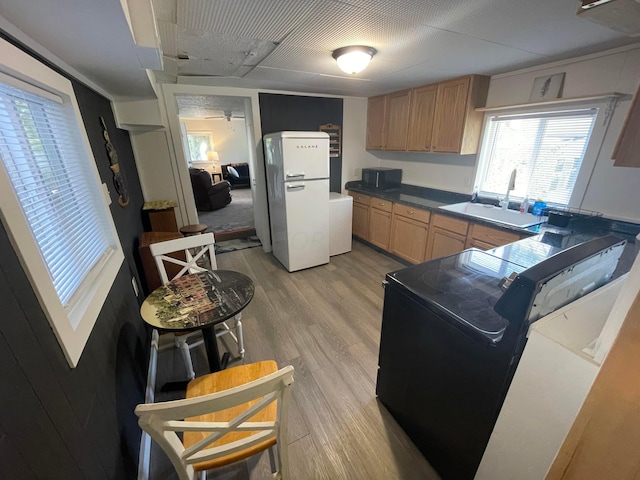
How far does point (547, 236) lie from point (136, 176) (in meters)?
4.09

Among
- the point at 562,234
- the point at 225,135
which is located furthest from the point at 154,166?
the point at 225,135

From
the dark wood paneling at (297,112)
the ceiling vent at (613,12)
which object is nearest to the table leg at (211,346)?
the ceiling vent at (613,12)

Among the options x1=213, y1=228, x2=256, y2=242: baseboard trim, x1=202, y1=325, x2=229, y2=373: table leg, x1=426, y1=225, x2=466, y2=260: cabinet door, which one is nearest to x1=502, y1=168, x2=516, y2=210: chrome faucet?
x1=426, y1=225, x2=466, y2=260: cabinet door

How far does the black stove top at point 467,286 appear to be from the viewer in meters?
1.02

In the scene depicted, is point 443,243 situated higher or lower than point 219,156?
lower

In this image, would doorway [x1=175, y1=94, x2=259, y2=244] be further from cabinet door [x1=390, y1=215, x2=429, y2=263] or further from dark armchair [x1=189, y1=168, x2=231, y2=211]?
cabinet door [x1=390, y1=215, x2=429, y2=263]

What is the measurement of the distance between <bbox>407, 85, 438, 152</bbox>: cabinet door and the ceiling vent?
2.03m

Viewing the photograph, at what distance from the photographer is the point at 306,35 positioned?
65.3 inches

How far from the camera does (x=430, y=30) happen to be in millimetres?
1577

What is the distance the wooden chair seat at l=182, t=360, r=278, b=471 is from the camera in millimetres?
1021

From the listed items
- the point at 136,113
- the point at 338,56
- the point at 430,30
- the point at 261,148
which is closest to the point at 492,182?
the point at 430,30

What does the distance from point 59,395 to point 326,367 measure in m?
1.50

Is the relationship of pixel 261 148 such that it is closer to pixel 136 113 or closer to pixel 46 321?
pixel 136 113

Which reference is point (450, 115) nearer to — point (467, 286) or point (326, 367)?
point (467, 286)
